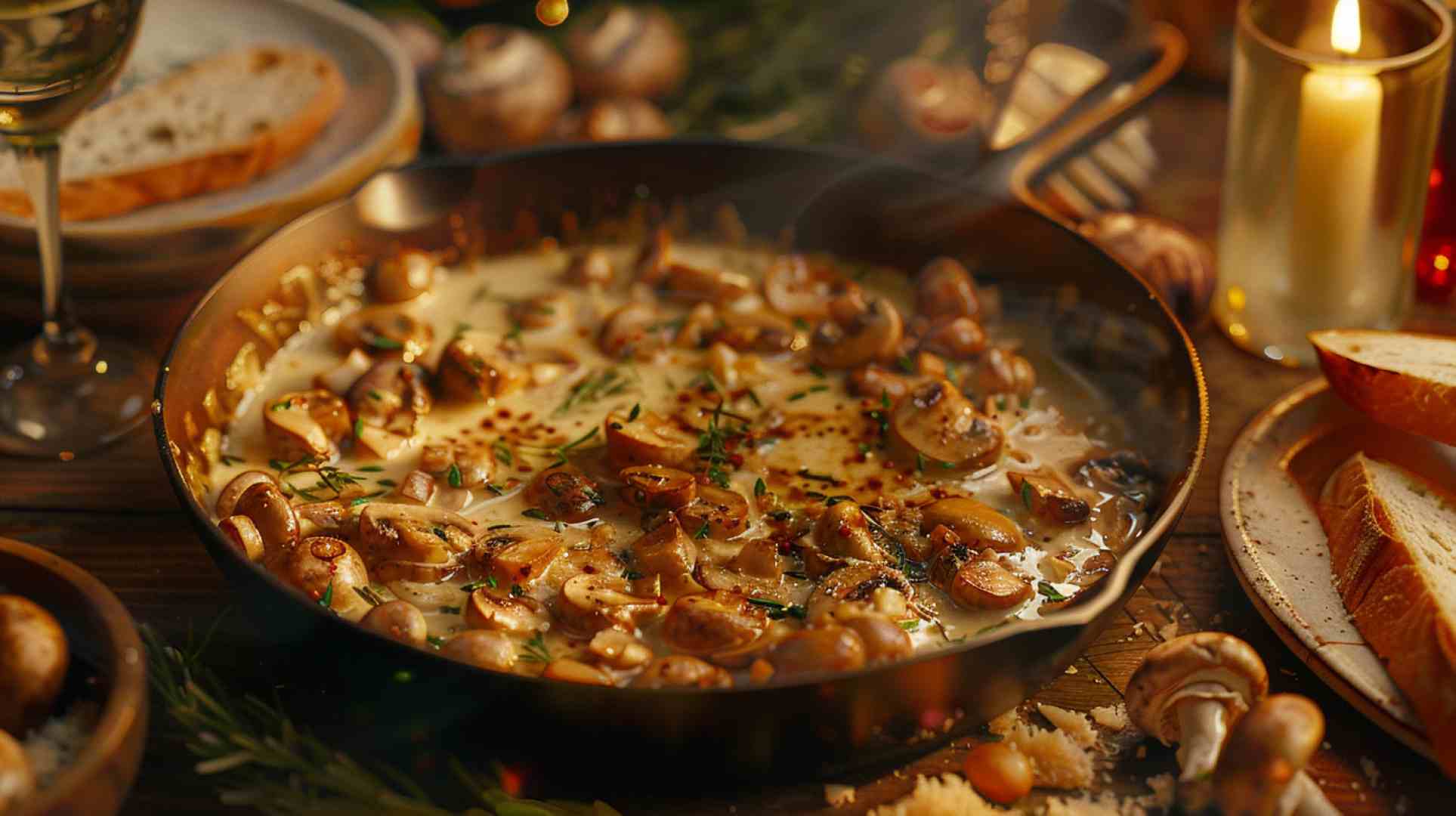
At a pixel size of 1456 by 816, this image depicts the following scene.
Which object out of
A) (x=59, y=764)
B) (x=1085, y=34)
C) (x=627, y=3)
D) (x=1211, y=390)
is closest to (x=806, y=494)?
(x=1211, y=390)

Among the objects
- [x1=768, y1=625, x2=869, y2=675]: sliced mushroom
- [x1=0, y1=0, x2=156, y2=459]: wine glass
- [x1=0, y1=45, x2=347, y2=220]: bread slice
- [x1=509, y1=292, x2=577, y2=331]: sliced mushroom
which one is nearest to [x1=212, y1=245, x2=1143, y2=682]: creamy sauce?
[x1=509, y1=292, x2=577, y2=331]: sliced mushroom

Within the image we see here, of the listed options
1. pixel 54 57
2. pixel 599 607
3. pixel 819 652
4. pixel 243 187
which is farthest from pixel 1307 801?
pixel 243 187

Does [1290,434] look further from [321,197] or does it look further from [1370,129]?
[321,197]

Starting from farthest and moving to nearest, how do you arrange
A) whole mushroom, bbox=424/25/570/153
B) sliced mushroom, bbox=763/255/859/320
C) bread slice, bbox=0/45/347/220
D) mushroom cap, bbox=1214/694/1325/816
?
whole mushroom, bbox=424/25/570/153 → bread slice, bbox=0/45/347/220 → sliced mushroom, bbox=763/255/859/320 → mushroom cap, bbox=1214/694/1325/816

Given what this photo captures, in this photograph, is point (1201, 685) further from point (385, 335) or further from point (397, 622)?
point (385, 335)

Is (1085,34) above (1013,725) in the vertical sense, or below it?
above

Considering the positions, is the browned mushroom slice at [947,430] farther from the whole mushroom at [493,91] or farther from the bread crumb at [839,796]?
the whole mushroom at [493,91]

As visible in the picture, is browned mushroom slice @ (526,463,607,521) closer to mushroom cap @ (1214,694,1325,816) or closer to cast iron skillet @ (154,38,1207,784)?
cast iron skillet @ (154,38,1207,784)
